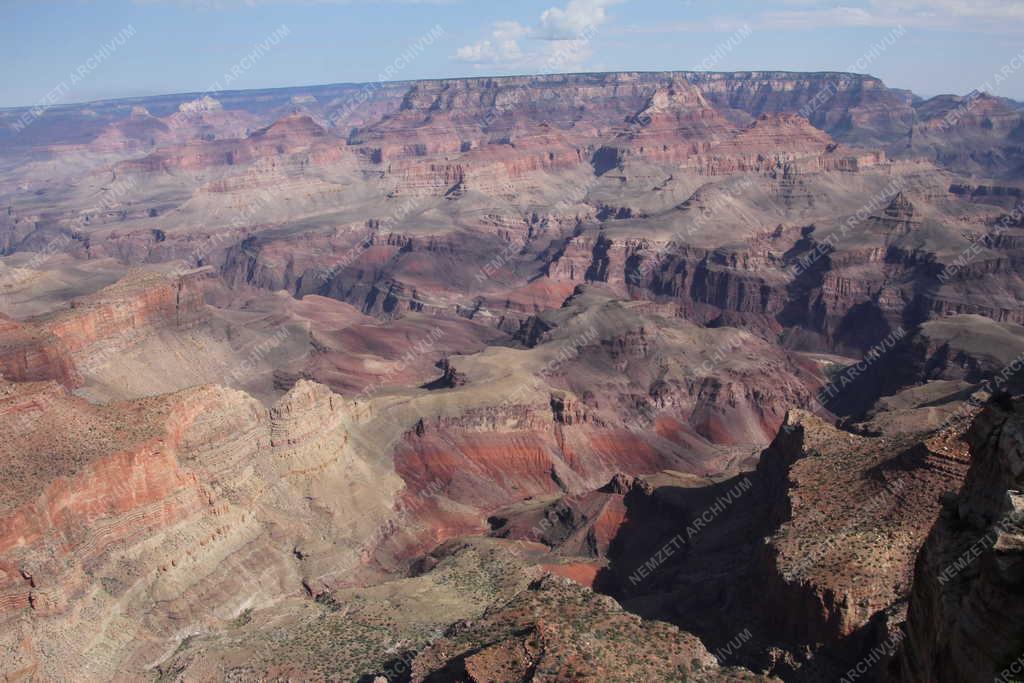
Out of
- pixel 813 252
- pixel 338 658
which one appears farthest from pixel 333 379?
pixel 813 252

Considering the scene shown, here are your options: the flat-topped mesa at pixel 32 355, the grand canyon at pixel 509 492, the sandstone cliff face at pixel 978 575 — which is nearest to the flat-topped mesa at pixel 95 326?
the flat-topped mesa at pixel 32 355

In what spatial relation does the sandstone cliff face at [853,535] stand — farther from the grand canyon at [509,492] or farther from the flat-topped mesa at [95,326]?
the flat-topped mesa at [95,326]

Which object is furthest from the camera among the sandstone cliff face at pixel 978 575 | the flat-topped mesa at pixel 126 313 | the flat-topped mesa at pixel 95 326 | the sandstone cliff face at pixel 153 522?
the flat-topped mesa at pixel 126 313

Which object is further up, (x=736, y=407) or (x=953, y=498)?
(x=953, y=498)

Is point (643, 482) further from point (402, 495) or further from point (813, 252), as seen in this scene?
point (813, 252)

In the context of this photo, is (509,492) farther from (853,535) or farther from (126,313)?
(126,313)

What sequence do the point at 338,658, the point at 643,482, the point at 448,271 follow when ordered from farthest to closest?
the point at 448,271 → the point at 643,482 → the point at 338,658

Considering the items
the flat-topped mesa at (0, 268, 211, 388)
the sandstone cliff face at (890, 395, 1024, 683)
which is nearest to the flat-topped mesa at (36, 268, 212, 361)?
the flat-topped mesa at (0, 268, 211, 388)
